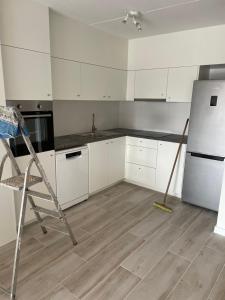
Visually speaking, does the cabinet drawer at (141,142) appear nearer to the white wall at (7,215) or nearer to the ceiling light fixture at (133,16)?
the ceiling light fixture at (133,16)

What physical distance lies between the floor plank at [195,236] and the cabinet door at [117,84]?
7.43 ft

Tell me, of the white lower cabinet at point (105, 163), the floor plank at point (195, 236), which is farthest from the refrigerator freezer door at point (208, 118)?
the white lower cabinet at point (105, 163)

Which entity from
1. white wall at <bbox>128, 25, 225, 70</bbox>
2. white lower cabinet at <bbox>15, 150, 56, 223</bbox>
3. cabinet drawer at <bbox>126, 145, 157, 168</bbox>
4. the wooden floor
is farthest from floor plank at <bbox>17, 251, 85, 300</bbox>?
white wall at <bbox>128, 25, 225, 70</bbox>

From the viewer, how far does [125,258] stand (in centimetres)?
216

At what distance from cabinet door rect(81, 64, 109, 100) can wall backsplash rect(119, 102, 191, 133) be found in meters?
0.87

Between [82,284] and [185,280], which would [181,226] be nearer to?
[185,280]

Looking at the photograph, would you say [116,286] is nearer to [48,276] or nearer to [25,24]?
[48,276]

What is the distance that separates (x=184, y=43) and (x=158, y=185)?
7.12 ft

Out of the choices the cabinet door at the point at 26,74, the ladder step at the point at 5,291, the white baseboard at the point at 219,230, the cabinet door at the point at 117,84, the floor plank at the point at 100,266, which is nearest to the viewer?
the ladder step at the point at 5,291

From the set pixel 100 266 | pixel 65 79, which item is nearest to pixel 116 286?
pixel 100 266

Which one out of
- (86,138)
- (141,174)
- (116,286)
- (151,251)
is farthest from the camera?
(141,174)

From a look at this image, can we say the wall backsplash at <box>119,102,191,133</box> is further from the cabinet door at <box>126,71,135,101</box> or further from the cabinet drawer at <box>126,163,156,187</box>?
the cabinet drawer at <box>126,163,156,187</box>

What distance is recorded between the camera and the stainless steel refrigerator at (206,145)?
276 centimetres

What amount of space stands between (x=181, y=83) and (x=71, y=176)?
211cm
